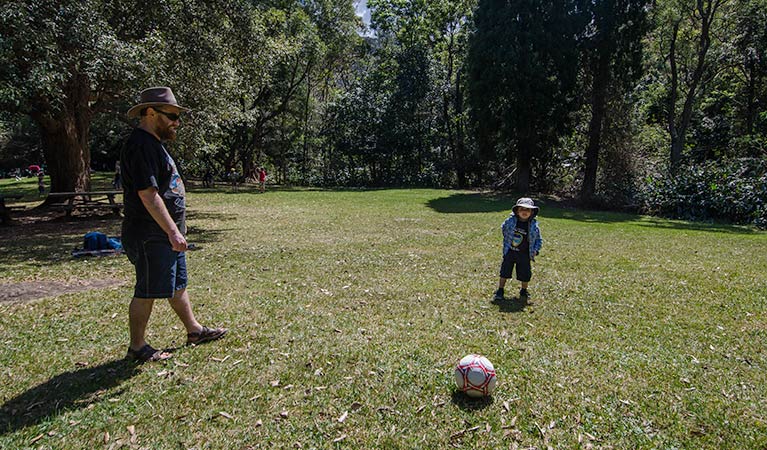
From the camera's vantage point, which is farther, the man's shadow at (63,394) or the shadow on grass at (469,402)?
the shadow on grass at (469,402)

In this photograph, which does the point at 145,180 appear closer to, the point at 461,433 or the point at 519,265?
the point at 461,433

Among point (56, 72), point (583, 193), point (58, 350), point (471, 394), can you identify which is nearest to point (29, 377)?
point (58, 350)

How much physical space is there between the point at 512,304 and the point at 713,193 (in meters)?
15.9

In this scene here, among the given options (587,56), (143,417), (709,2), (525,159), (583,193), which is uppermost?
(709,2)

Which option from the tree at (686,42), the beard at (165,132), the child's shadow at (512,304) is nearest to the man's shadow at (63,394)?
the beard at (165,132)

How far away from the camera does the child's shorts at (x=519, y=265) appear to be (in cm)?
606

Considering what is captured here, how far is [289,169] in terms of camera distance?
37469 millimetres

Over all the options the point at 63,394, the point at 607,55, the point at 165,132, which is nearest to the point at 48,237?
the point at 63,394

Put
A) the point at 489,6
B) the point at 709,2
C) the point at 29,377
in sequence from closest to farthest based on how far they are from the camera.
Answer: the point at 29,377
the point at 709,2
the point at 489,6

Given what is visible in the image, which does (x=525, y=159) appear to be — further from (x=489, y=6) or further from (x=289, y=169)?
(x=289, y=169)

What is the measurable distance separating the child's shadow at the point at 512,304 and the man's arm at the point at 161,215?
3.89 metres

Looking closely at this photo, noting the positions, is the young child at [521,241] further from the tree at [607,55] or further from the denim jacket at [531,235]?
the tree at [607,55]

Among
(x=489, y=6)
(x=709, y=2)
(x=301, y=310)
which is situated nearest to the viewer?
(x=301, y=310)

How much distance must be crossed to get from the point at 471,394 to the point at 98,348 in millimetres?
3549
